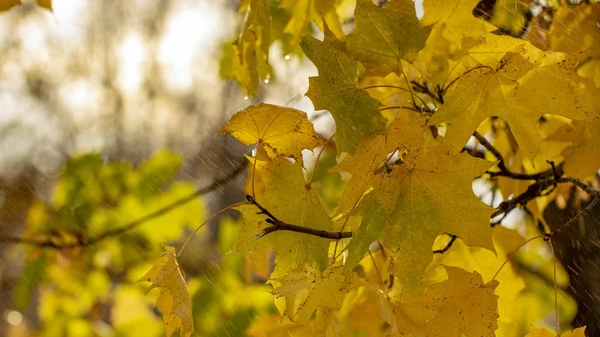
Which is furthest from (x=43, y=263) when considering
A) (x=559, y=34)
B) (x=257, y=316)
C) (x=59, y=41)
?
(x=59, y=41)

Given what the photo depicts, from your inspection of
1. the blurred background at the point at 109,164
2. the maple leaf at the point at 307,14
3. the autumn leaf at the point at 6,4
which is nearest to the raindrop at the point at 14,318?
the blurred background at the point at 109,164

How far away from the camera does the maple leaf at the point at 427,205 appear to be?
27.4 inches

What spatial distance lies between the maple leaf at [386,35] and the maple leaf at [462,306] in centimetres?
28

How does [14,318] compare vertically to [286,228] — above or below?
below

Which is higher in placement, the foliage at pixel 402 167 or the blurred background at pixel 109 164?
the foliage at pixel 402 167

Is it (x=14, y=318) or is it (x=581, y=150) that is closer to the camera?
(x=581, y=150)

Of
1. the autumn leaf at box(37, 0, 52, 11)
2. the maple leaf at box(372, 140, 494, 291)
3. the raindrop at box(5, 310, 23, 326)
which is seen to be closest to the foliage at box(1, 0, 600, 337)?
the maple leaf at box(372, 140, 494, 291)

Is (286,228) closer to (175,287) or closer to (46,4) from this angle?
(175,287)

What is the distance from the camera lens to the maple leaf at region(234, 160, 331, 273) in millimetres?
806

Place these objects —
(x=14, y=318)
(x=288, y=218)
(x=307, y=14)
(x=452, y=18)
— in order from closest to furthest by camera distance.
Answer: (x=288, y=218)
(x=452, y=18)
(x=307, y=14)
(x=14, y=318)

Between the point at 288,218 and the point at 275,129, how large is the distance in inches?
5.2

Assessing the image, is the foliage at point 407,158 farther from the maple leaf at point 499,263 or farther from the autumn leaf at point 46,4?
the autumn leaf at point 46,4

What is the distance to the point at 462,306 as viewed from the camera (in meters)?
0.76

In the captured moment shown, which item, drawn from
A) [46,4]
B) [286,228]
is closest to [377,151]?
[286,228]
